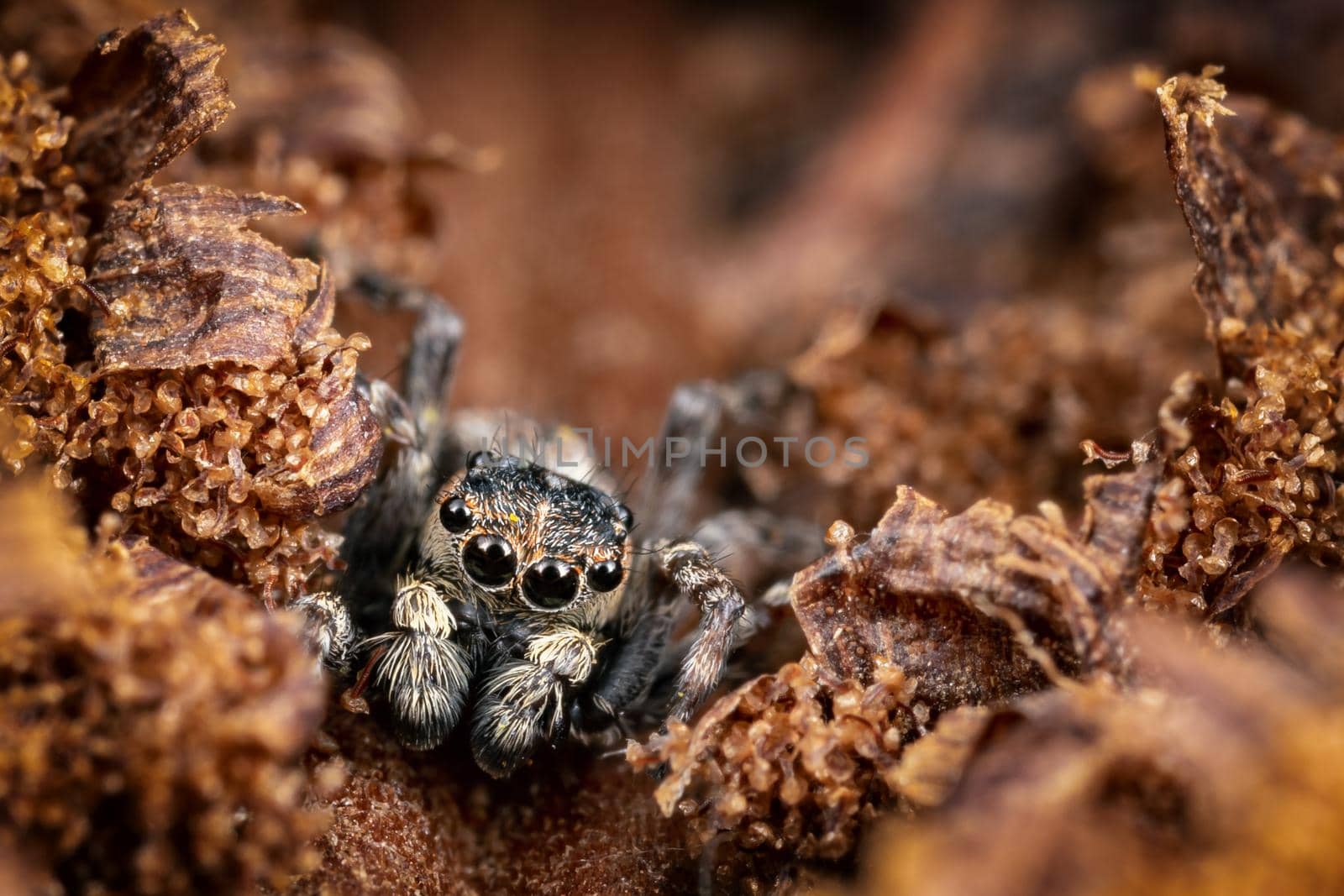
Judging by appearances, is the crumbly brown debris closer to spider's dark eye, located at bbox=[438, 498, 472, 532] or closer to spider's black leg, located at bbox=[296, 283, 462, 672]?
spider's dark eye, located at bbox=[438, 498, 472, 532]

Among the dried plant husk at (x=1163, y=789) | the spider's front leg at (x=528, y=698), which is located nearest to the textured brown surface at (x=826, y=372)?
the dried plant husk at (x=1163, y=789)

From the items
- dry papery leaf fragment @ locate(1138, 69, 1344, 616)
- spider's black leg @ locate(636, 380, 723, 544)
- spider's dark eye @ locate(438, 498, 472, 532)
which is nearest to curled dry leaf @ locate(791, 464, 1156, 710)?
dry papery leaf fragment @ locate(1138, 69, 1344, 616)

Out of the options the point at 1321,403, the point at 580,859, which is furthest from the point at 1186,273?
the point at 580,859

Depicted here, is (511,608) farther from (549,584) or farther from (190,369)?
(190,369)

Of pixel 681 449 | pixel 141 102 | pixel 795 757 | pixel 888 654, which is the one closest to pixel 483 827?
pixel 795 757

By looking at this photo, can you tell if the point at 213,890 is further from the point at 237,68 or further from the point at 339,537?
the point at 237,68

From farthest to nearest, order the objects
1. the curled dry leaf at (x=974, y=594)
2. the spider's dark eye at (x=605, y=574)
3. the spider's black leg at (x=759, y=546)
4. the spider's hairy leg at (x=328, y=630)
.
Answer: the spider's black leg at (x=759, y=546), the spider's dark eye at (x=605, y=574), the spider's hairy leg at (x=328, y=630), the curled dry leaf at (x=974, y=594)

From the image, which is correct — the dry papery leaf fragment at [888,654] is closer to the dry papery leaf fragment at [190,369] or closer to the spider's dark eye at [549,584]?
the spider's dark eye at [549,584]

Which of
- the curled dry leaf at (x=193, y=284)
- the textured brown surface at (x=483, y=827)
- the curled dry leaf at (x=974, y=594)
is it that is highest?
the curled dry leaf at (x=974, y=594)
